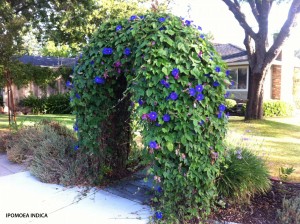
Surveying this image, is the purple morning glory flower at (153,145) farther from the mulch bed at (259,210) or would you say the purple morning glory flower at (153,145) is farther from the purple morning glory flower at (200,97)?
the mulch bed at (259,210)

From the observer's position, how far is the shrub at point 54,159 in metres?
4.12

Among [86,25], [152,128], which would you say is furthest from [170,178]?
[86,25]

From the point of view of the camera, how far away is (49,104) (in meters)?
15.9

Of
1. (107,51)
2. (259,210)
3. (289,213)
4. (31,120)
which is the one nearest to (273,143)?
(259,210)

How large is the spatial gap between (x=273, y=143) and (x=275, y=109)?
8.43 meters

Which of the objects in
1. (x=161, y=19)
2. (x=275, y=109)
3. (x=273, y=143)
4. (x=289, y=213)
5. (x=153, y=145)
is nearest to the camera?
(x=153, y=145)

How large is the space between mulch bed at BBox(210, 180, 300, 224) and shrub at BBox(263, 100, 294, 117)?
11985 millimetres

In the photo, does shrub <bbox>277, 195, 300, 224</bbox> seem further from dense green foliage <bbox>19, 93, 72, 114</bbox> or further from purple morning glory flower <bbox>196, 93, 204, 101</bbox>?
dense green foliage <bbox>19, 93, 72, 114</bbox>

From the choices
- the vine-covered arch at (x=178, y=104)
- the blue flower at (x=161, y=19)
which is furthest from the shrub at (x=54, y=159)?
the blue flower at (x=161, y=19)

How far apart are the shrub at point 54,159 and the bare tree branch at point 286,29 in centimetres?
904

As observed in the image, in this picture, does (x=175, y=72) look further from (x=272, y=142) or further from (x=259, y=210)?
(x=272, y=142)

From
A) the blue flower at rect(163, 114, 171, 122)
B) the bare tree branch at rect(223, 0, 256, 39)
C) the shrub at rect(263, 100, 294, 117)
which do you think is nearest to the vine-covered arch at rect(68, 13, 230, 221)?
→ the blue flower at rect(163, 114, 171, 122)

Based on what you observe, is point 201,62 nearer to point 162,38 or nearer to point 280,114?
point 162,38

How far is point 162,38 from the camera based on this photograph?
2.91m
